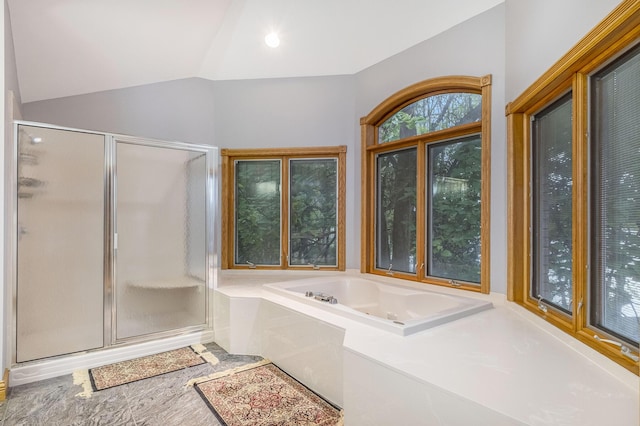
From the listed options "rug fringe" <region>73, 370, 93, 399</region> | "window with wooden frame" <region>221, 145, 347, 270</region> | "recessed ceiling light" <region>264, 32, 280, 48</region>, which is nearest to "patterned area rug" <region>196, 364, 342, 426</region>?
"rug fringe" <region>73, 370, 93, 399</region>

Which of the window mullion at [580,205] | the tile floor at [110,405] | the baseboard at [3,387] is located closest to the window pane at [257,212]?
the tile floor at [110,405]

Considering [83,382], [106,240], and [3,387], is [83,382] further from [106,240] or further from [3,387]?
[106,240]

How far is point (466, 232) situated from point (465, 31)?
1.59 metres

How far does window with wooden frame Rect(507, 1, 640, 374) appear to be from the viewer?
1.30m

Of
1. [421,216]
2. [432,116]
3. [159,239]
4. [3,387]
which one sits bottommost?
[3,387]

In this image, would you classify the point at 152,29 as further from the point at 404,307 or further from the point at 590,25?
the point at 404,307

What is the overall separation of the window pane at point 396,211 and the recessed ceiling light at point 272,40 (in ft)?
4.84

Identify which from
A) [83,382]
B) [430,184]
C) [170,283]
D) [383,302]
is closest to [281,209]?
[170,283]

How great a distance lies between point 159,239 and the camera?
2826mm

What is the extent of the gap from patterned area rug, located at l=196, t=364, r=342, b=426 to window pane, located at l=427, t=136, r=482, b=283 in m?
1.51

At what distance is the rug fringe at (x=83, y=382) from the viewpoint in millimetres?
2119

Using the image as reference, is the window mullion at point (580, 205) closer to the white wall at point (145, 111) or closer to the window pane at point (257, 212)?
the window pane at point (257, 212)

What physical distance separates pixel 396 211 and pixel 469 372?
2066mm

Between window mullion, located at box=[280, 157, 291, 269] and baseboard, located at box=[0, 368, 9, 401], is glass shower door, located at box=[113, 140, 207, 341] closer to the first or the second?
baseboard, located at box=[0, 368, 9, 401]
